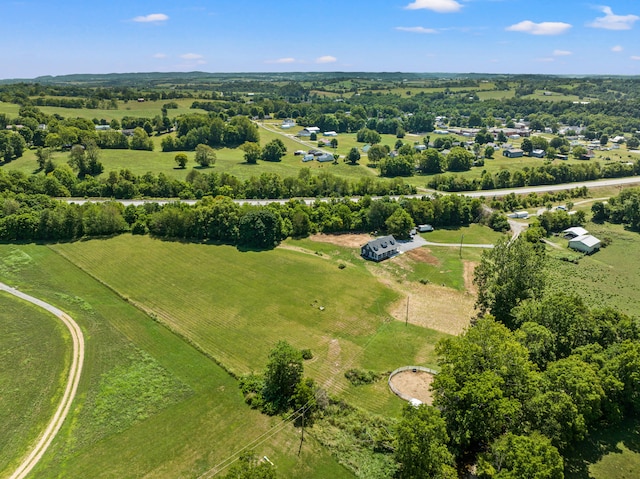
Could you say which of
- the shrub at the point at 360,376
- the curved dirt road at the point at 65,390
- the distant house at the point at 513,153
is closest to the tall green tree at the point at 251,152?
the curved dirt road at the point at 65,390

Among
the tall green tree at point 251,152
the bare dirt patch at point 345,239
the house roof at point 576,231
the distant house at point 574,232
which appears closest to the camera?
the bare dirt patch at point 345,239

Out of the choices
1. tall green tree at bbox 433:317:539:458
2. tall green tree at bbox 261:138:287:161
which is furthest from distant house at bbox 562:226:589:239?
tall green tree at bbox 261:138:287:161

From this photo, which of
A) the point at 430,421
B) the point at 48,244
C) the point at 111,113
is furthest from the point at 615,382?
the point at 111,113

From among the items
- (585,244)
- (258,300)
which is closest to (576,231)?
(585,244)

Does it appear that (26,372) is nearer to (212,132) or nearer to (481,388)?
(481,388)

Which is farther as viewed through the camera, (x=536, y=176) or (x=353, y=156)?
(x=353, y=156)

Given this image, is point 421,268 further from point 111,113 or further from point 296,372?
point 111,113

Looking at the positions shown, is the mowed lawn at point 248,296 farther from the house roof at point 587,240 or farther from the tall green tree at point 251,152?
the tall green tree at point 251,152
